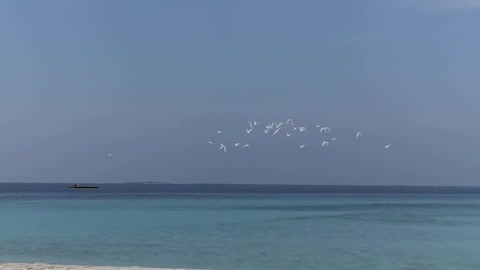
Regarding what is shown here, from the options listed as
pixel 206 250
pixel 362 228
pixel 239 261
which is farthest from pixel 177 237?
pixel 362 228

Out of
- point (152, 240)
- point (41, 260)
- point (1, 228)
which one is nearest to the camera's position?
point (41, 260)

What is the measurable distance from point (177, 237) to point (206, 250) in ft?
23.4

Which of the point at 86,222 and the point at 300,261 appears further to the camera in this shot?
the point at 86,222

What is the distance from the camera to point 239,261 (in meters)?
26.0

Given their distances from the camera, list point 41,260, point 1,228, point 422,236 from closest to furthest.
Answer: point 41,260 → point 422,236 → point 1,228

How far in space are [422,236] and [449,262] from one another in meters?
12.8

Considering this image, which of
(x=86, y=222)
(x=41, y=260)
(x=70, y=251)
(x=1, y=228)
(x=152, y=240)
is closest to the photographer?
(x=41, y=260)

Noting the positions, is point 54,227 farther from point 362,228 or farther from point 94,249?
point 362,228

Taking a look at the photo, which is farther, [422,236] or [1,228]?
[1,228]

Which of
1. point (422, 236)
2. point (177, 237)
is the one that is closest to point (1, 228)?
point (177, 237)

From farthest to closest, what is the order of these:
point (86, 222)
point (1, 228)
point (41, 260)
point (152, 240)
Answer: point (86, 222), point (1, 228), point (152, 240), point (41, 260)

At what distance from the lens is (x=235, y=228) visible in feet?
145

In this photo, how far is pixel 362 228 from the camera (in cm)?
4462

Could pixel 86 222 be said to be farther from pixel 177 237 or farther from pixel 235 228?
pixel 177 237
